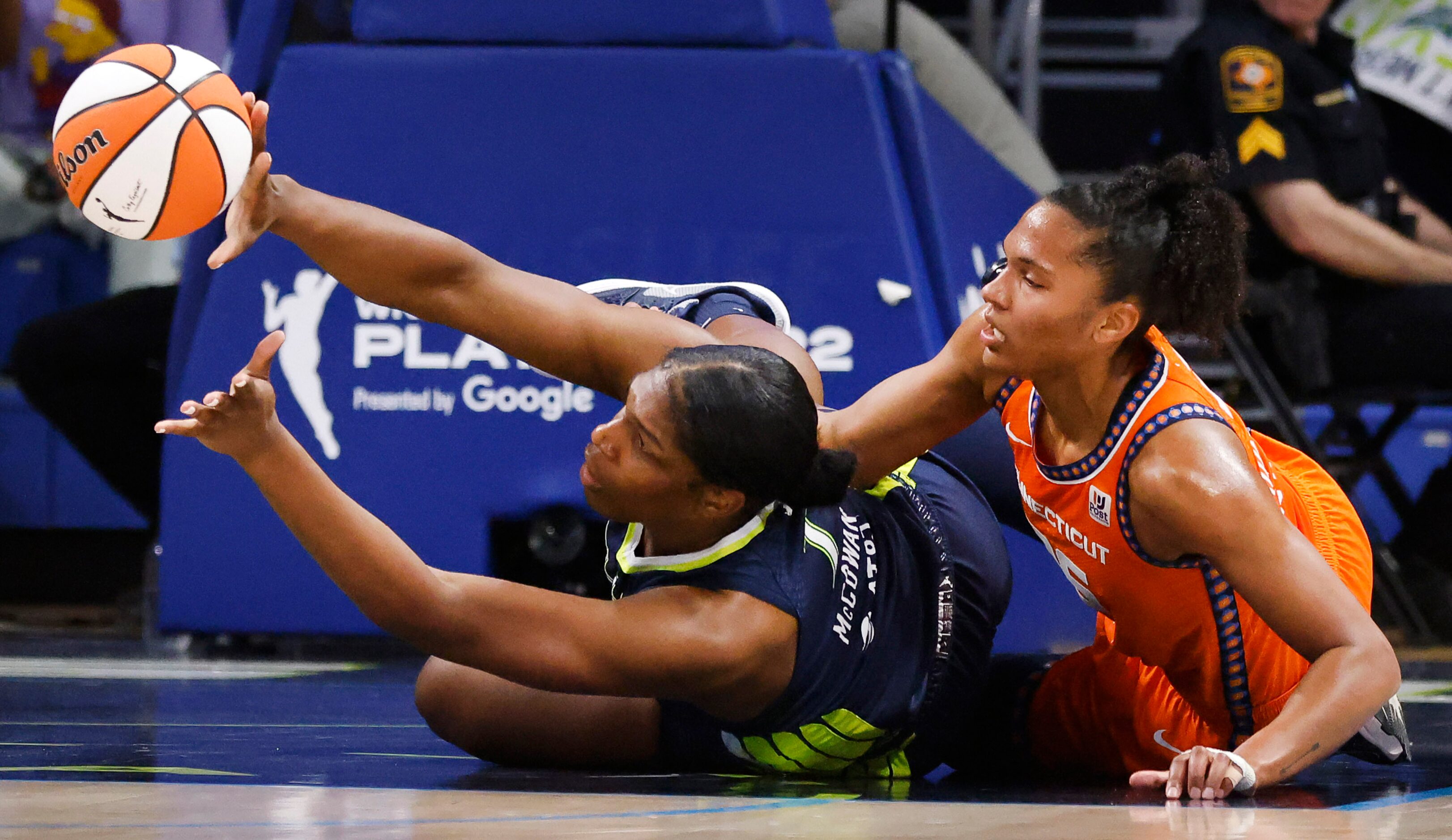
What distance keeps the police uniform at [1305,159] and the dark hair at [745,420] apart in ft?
10.2

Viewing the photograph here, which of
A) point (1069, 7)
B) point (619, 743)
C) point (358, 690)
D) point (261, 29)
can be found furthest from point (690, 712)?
point (1069, 7)

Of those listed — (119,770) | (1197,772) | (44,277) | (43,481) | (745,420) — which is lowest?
(43,481)

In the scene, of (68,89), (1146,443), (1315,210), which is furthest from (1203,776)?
(68,89)

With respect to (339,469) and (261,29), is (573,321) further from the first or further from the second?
(261,29)

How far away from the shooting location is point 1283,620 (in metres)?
2.23

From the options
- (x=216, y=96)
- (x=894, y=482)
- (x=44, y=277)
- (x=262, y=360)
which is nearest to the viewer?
(x=262, y=360)

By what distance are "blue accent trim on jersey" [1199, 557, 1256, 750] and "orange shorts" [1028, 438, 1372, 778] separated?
0.04ft

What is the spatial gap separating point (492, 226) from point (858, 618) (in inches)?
82.1

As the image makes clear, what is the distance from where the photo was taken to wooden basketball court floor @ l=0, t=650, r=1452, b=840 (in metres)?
1.92

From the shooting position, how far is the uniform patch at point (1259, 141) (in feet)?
16.8

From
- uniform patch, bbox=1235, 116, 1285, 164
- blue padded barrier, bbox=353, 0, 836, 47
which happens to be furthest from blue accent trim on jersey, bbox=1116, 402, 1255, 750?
uniform patch, bbox=1235, 116, 1285, 164

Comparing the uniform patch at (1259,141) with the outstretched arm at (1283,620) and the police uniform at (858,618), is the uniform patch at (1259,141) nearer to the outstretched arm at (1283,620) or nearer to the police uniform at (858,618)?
the police uniform at (858,618)

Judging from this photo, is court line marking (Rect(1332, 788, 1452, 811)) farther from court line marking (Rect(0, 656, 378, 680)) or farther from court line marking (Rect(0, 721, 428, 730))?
court line marking (Rect(0, 656, 378, 680))

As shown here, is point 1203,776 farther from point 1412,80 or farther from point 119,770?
point 1412,80
